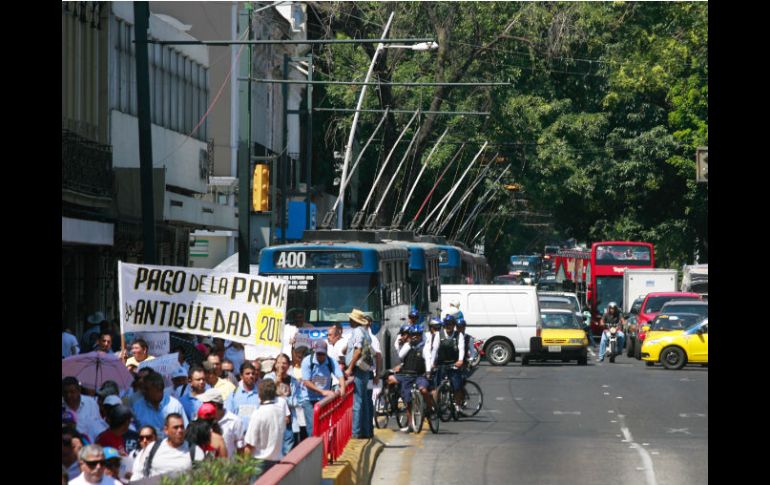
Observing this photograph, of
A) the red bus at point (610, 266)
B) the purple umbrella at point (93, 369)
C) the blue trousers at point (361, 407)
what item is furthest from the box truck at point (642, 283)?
the purple umbrella at point (93, 369)

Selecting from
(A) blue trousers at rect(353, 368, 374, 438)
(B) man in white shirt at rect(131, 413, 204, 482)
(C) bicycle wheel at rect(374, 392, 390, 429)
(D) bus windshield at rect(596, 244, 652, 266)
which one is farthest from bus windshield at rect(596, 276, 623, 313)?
(B) man in white shirt at rect(131, 413, 204, 482)

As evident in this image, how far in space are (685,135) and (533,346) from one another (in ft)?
65.6

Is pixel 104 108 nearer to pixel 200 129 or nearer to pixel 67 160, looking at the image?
pixel 67 160

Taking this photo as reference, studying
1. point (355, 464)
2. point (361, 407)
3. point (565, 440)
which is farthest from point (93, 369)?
point (565, 440)

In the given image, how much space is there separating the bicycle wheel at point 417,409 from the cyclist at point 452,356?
1036mm

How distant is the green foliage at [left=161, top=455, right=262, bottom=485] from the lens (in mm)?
9742

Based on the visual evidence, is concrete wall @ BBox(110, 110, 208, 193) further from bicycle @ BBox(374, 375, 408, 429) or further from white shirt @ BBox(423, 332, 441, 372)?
white shirt @ BBox(423, 332, 441, 372)

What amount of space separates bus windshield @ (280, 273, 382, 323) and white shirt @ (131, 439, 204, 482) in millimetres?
14684

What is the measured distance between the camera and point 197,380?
1379 cm

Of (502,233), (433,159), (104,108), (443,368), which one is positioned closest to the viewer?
(443,368)

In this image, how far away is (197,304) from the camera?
1634cm

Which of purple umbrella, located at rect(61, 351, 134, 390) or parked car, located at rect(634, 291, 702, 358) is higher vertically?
purple umbrella, located at rect(61, 351, 134, 390)
